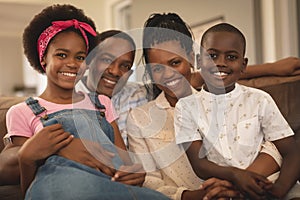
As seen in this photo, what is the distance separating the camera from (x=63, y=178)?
100 cm

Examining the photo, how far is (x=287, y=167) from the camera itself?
113cm

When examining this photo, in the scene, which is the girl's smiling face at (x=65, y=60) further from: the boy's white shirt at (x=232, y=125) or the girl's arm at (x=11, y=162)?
the boy's white shirt at (x=232, y=125)

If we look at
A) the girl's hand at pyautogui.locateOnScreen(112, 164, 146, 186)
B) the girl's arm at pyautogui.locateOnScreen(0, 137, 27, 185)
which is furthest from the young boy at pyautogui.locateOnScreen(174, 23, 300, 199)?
the girl's arm at pyautogui.locateOnScreen(0, 137, 27, 185)

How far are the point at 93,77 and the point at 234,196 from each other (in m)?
0.61

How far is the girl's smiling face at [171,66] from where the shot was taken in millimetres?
1262

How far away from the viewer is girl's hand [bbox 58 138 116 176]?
1.07 m

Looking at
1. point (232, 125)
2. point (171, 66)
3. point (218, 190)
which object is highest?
point (171, 66)

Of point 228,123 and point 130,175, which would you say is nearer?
point 130,175

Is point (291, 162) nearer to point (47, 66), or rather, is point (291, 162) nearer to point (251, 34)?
point (47, 66)

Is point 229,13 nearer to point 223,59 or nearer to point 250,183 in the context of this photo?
point 223,59

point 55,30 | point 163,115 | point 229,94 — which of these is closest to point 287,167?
point 229,94

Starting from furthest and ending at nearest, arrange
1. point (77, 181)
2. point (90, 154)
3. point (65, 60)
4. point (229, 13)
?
point (229, 13), point (65, 60), point (90, 154), point (77, 181)

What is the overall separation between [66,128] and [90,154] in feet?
0.31

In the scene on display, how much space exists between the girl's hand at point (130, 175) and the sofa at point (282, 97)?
431 millimetres
